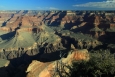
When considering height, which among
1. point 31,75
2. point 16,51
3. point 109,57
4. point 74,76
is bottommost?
point 16,51

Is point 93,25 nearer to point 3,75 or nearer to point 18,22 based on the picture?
point 18,22

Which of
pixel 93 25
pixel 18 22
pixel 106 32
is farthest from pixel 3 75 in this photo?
pixel 18 22

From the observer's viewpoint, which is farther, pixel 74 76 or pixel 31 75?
pixel 31 75

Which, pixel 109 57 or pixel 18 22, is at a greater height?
pixel 109 57

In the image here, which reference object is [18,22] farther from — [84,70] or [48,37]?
[84,70]

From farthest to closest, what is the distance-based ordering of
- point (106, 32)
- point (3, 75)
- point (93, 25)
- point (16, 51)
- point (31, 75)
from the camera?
point (93, 25)
point (106, 32)
point (16, 51)
point (3, 75)
point (31, 75)

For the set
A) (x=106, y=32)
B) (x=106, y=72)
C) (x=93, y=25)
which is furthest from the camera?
(x=93, y=25)
